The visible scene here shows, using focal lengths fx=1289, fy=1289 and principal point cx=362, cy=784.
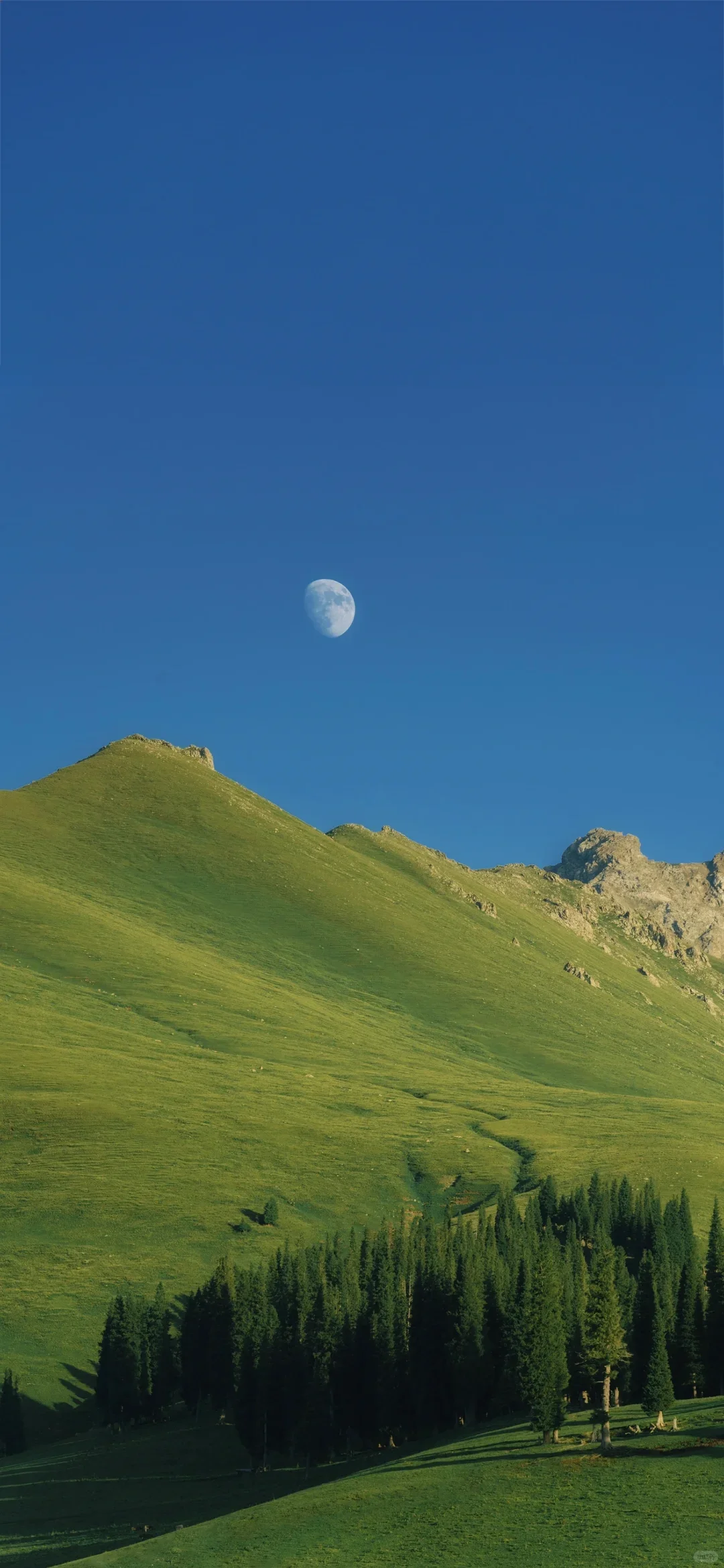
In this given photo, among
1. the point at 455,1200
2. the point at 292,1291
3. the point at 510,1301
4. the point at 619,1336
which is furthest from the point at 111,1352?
the point at 455,1200

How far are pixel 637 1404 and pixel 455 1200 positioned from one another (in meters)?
110

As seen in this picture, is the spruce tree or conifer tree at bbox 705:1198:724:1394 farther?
conifer tree at bbox 705:1198:724:1394

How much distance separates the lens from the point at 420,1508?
69.2 metres

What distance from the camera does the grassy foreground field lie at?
58.8 meters

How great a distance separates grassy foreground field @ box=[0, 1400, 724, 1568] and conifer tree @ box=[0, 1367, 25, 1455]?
1761 centimetres

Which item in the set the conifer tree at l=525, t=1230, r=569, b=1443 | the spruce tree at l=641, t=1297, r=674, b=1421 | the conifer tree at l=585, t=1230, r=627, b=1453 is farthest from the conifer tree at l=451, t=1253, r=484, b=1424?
the conifer tree at l=585, t=1230, r=627, b=1453

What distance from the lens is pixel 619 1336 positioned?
7975cm

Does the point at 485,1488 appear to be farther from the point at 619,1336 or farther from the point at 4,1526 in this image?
the point at 4,1526

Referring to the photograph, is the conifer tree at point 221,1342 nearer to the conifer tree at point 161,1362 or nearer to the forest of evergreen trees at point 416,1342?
the forest of evergreen trees at point 416,1342

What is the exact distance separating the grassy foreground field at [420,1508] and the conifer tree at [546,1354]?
1.72 meters

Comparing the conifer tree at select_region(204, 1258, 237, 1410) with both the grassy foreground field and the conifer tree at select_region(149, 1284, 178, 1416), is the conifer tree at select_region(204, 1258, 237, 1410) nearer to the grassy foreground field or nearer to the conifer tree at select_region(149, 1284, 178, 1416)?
the conifer tree at select_region(149, 1284, 178, 1416)

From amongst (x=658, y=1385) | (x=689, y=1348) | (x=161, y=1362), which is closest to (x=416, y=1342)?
(x=689, y=1348)

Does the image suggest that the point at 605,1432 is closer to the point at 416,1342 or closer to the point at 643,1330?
the point at 643,1330

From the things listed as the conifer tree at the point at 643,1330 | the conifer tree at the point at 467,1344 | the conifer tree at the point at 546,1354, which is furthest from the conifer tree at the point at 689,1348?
the conifer tree at the point at 467,1344
